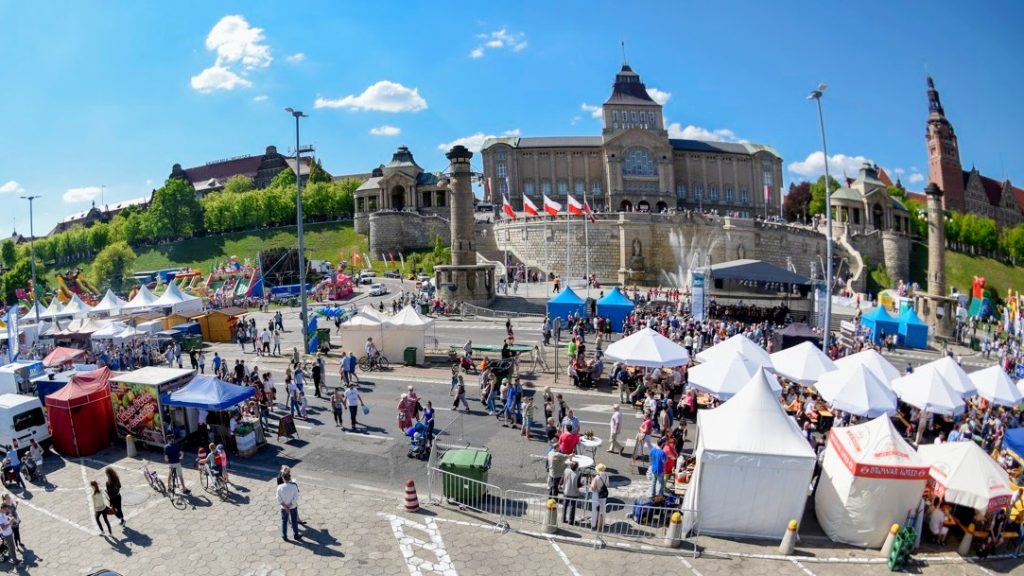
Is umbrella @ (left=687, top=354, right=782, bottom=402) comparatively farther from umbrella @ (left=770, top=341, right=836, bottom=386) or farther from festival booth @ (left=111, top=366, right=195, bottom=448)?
festival booth @ (left=111, top=366, right=195, bottom=448)

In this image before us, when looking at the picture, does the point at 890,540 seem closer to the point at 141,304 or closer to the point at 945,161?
the point at 141,304

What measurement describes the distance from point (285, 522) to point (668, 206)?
248 ft

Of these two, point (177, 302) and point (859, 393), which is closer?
point (859, 393)

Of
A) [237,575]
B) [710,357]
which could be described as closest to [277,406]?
[237,575]

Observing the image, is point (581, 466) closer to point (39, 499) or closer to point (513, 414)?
point (513, 414)

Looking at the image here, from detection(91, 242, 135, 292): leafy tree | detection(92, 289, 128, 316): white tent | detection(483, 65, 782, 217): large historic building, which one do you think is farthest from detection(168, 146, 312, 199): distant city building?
detection(92, 289, 128, 316): white tent

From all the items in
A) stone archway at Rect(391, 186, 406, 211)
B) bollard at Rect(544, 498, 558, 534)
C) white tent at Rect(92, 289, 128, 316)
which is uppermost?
stone archway at Rect(391, 186, 406, 211)

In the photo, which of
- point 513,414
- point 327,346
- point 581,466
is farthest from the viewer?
point 327,346

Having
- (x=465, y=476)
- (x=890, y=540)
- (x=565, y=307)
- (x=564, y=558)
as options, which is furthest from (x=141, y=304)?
(x=890, y=540)

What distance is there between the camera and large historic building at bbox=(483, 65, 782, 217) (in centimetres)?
8125

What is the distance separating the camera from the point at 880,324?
30906mm

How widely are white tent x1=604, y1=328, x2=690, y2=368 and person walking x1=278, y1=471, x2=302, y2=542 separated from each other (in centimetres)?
1019

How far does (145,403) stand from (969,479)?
57.2 feet

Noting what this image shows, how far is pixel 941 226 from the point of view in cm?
4178
